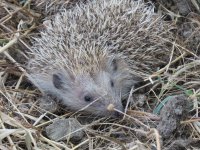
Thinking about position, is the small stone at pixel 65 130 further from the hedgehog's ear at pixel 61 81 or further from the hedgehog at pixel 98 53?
the hedgehog's ear at pixel 61 81

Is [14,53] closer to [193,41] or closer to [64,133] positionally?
[64,133]

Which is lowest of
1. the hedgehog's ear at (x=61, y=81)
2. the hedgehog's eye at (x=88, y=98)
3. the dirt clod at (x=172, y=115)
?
the dirt clod at (x=172, y=115)

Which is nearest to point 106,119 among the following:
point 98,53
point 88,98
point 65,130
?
point 88,98

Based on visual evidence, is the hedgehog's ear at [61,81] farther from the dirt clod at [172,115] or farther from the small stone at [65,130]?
the dirt clod at [172,115]

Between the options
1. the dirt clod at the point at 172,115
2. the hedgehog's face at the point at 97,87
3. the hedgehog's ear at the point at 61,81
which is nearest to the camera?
the dirt clod at the point at 172,115

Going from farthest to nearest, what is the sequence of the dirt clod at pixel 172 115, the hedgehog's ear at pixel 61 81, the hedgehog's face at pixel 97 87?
the hedgehog's ear at pixel 61 81 < the hedgehog's face at pixel 97 87 < the dirt clod at pixel 172 115

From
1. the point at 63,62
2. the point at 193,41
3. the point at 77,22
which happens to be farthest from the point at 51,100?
the point at 193,41

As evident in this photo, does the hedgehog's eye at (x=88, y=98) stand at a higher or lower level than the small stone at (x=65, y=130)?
higher

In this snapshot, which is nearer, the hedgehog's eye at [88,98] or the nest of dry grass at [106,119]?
the nest of dry grass at [106,119]

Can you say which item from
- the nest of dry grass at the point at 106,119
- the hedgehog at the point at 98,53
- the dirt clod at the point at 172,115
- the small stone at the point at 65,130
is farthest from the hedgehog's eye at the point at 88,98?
the dirt clod at the point at 172,115
